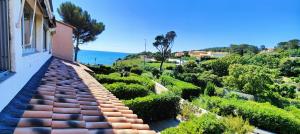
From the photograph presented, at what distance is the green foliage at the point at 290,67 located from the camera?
48.8 m

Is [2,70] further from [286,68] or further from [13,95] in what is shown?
[286,68]

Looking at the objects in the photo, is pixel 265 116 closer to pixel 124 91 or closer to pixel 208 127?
pixel 208 127

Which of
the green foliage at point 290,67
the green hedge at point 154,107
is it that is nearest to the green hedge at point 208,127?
the green hedge at point 154,107

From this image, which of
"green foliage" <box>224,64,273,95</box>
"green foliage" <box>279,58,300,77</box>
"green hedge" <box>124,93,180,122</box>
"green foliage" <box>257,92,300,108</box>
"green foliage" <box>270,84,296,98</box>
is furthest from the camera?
"green foliage" <box>279,58,300,77</box>

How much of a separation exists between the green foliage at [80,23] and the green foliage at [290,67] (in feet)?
133

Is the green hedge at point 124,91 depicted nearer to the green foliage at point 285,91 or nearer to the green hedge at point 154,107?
the green hedge at point 154,107

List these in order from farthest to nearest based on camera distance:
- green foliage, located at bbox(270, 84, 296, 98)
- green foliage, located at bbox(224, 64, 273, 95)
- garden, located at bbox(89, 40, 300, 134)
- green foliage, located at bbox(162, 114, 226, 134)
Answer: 1. green foliage, located at bbox(270, 84, 296, 98)
2. green foliage, located at bbox(224, 64, 273, 95)
3. garden, located at bbox(89, 40, 300, 134)
4. green foliage, located at bbox(162, 114, 226, 134)

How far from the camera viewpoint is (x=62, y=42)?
17734 millimetres

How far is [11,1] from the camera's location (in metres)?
2.65

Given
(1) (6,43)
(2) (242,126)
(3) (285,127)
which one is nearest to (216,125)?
(2) (242,126)

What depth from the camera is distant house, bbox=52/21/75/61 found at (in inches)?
674

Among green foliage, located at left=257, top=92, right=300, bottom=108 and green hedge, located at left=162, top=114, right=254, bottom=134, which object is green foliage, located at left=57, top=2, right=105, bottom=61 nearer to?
green foliage, located at left=257, top=92, right=300, bottom=108

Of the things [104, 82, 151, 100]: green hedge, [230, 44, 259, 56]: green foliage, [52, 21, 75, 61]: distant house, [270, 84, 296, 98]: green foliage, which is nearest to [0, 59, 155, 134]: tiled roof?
[104, 82, 151, 100]: green hedge

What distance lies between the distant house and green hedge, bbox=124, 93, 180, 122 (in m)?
9.05
